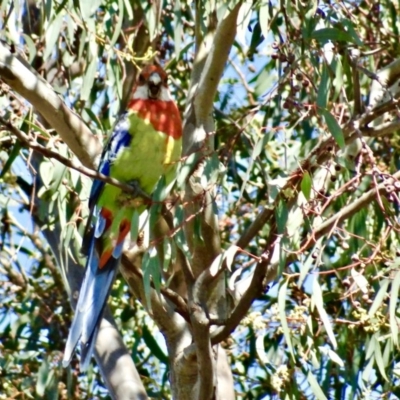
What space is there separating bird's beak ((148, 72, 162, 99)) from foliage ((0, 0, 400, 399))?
0.29 feet

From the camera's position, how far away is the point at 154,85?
267 centimetres

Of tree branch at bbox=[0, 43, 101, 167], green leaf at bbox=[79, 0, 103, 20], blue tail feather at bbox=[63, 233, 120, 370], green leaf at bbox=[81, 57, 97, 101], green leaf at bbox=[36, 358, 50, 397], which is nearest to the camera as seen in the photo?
tree branch at bbox=[0, 43, 101, 167]

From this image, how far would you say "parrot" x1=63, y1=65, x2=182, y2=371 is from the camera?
2373 millimetres

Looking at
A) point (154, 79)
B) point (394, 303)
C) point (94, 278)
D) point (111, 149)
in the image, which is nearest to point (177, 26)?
point (154, 79)

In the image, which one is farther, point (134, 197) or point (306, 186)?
point (134, 197)

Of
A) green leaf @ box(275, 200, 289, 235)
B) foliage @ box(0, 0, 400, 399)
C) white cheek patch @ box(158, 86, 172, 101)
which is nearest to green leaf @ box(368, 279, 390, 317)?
foliage @ box(0, 0, 400, 399)

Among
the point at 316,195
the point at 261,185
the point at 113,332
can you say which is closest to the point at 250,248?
the point at 261,185

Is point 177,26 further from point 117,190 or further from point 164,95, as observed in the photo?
point 117,190

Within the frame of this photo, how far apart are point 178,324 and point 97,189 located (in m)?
0.39

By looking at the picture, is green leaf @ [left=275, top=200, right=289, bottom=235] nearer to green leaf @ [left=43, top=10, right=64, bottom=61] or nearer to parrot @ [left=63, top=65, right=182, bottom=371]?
parrot @ [left=63, top=65, right=182, bottom=371]

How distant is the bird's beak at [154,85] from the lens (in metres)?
2.64

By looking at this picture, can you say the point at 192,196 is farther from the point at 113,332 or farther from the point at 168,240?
the point at 113,332

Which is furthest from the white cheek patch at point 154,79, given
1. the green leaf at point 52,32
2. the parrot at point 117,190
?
the green leaf at point 52,32

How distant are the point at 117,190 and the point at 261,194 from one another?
67cm
